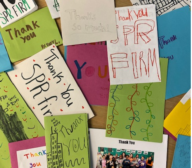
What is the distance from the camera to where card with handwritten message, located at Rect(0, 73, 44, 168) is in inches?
22.3

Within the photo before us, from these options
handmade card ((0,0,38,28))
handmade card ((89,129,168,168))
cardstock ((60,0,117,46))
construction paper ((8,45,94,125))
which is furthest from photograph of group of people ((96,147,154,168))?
handmade card ((0,0,38,28))

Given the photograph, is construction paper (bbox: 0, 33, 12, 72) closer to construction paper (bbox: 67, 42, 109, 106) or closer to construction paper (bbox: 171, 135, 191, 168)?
construction paper (bbox: 67, 42, 109, 106)

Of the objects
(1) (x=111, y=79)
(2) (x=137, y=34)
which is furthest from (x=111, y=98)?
(2) (x=137, y=34)

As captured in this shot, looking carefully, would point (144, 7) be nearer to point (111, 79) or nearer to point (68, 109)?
point (111, 79)

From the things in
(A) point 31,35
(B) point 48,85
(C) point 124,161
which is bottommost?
(C) point 124,161

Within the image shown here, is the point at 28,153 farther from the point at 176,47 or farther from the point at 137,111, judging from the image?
the point at 176,47

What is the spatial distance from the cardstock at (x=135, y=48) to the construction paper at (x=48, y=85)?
0.38 ft

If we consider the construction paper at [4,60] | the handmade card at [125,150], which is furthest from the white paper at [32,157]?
the construction paper at [4,60]

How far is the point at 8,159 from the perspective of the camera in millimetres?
591

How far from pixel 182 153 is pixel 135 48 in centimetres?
32

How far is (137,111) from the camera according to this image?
554 millimetres

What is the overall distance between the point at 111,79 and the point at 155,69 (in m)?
0.12

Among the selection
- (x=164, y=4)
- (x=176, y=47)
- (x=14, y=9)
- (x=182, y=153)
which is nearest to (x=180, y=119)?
(x=182, y=153)

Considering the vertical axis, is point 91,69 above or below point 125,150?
above
